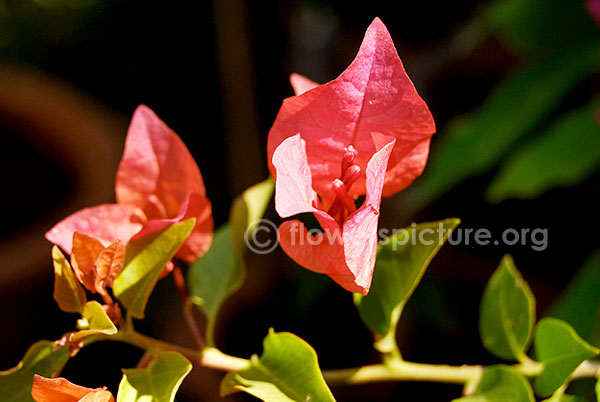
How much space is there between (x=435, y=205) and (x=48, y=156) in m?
0.89

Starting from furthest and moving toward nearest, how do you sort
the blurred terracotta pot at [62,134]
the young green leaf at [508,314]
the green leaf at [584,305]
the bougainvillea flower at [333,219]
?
the blurred terracotta pot at [62,134], the green leaf at [584,305], the young green leaf at [508,314], the bougainvillea flower at [333,219]

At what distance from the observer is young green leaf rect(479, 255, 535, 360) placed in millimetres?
458

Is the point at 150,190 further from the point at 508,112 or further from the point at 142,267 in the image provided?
the point at 508,112

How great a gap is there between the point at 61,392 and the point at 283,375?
12 centimetres

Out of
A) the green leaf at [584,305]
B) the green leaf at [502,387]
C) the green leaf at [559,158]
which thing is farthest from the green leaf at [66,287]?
the green leaf at [559,158]

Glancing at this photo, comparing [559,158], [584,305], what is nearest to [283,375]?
[584,305]

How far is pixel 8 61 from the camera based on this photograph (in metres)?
1.56

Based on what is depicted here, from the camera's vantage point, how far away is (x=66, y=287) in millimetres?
345

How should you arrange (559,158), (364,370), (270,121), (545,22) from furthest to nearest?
(270,121) → (545,22) → (559,158) → (364,370)

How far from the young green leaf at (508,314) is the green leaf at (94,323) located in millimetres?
293

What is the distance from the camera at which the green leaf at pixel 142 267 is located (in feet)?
1.17

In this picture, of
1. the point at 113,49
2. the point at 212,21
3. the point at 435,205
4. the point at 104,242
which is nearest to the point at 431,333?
the point at 435,205

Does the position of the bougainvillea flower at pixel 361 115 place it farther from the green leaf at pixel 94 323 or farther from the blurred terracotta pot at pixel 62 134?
the blurred terracotta pot at pixel 62 134

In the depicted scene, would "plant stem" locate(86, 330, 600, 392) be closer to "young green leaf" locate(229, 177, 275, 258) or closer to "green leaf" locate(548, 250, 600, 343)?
"young green leaf" locate(229, 177, 275, 258)
